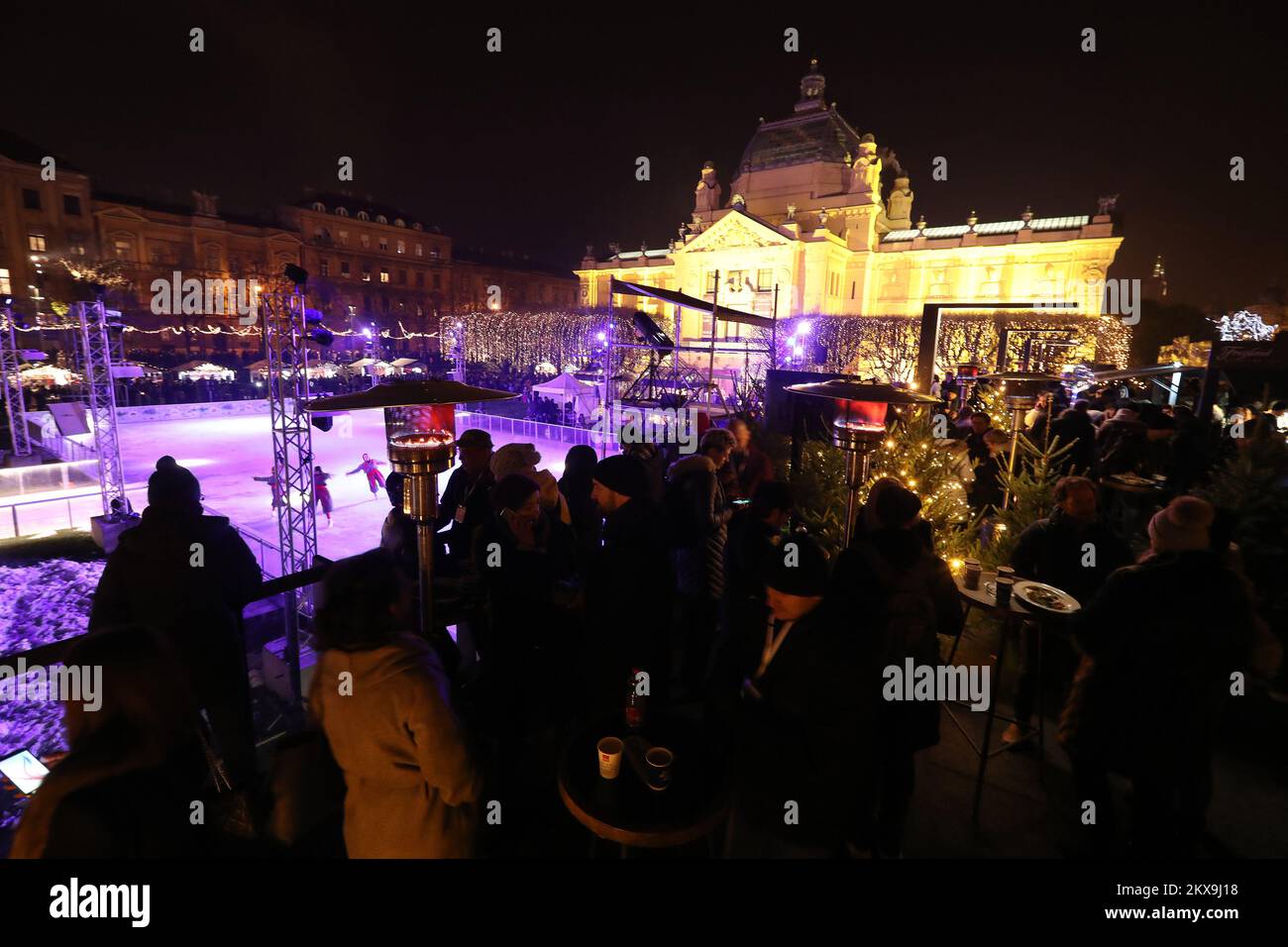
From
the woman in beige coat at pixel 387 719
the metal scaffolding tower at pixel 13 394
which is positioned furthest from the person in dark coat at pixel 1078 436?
the metal scaffolding tower at pixel 13 394

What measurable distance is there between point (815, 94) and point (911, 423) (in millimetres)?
70903

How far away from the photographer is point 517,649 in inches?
118

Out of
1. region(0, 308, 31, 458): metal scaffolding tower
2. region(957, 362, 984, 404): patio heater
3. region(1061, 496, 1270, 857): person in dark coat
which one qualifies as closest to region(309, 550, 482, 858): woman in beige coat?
region(1061, 496, 1270, 857): person in dark coat

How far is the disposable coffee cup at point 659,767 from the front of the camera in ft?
7.86

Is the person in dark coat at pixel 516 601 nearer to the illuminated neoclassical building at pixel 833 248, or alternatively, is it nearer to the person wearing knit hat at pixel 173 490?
the person wearing knit hat at pixel 173 490

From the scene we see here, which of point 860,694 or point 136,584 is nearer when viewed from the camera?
point 860,694

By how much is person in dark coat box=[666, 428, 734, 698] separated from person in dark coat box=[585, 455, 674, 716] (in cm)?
75

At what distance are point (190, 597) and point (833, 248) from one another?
55.9 metres

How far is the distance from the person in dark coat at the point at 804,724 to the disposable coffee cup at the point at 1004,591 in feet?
5.53

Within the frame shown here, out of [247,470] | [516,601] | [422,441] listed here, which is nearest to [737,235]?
[247,470]

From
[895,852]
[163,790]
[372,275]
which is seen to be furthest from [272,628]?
[372,275]

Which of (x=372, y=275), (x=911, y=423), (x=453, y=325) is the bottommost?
(x=911, y=423)

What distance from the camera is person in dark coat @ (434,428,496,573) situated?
14.8 ft

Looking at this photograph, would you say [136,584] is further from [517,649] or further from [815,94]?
[815,94]
